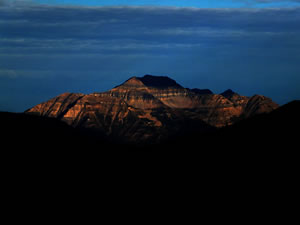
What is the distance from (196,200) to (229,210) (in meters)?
12.5

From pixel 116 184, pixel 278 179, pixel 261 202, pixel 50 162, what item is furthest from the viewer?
pixel 50 162

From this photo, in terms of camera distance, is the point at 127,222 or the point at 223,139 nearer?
the point at 127,222

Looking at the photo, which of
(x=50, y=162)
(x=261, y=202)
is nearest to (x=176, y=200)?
(x=261, y=202)

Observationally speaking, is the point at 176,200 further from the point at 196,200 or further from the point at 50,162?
the point at 50,162

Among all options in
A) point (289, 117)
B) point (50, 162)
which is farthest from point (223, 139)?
point (50, 162)

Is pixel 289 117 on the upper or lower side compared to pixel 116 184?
upper

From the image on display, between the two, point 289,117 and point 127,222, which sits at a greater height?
point 289,117

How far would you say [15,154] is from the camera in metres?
183

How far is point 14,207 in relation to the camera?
139 meters

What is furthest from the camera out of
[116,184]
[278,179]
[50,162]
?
[50,162]

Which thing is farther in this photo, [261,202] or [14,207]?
[14,207]

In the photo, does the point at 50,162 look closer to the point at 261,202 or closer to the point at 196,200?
the point at 196,200

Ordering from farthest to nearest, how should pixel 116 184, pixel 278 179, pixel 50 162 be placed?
pixel 50 162
pixel 116 184
pixel 278 179

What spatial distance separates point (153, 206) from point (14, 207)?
33.0 meters
